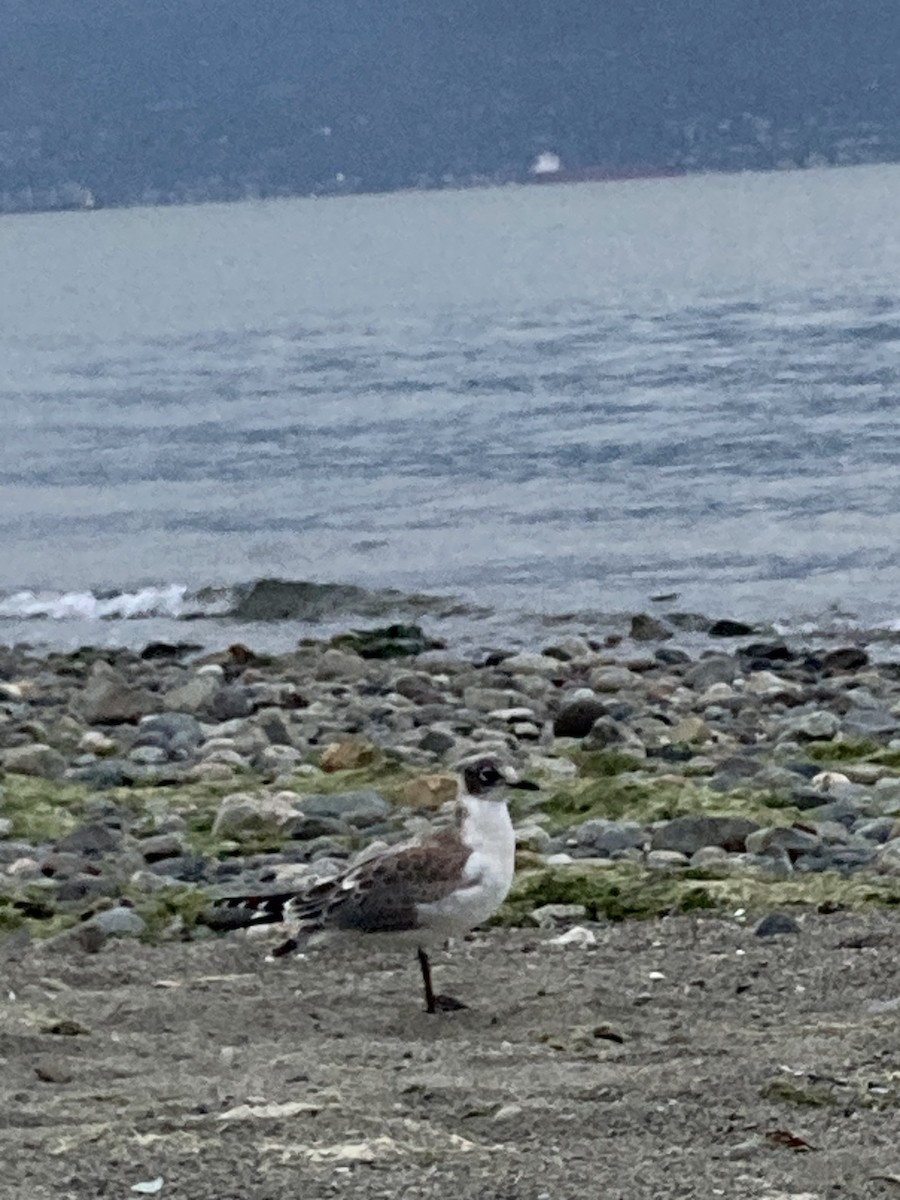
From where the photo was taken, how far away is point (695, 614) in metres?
19.3

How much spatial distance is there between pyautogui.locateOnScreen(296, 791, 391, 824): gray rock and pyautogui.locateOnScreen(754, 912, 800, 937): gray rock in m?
2.41

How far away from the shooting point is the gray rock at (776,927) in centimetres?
810

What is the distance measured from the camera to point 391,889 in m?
7.34

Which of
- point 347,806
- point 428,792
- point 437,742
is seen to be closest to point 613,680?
point 437,742

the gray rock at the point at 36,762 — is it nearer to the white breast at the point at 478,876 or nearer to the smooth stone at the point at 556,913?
the smooth stone at the point at 556,913

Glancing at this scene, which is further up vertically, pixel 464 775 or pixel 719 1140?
pixel 464 775

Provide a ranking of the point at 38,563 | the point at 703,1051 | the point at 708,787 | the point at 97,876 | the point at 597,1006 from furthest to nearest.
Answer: the point at 38,563 < the point at 708,787 < the point at 97,876 < the point at 597,1006 < the point at 703,1051

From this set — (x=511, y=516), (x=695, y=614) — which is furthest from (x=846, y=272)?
(x=695, y=614)

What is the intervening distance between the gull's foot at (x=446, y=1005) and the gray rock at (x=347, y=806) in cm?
278

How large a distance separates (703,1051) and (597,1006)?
2.16 ft

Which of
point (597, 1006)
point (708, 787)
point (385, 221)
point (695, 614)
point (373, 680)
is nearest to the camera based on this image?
point (597, 1006)

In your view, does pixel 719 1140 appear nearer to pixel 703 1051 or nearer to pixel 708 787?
pixel 703 1051

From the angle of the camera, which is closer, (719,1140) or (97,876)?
(719,1140)

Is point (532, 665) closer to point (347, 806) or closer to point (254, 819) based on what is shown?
point (347, 806)
